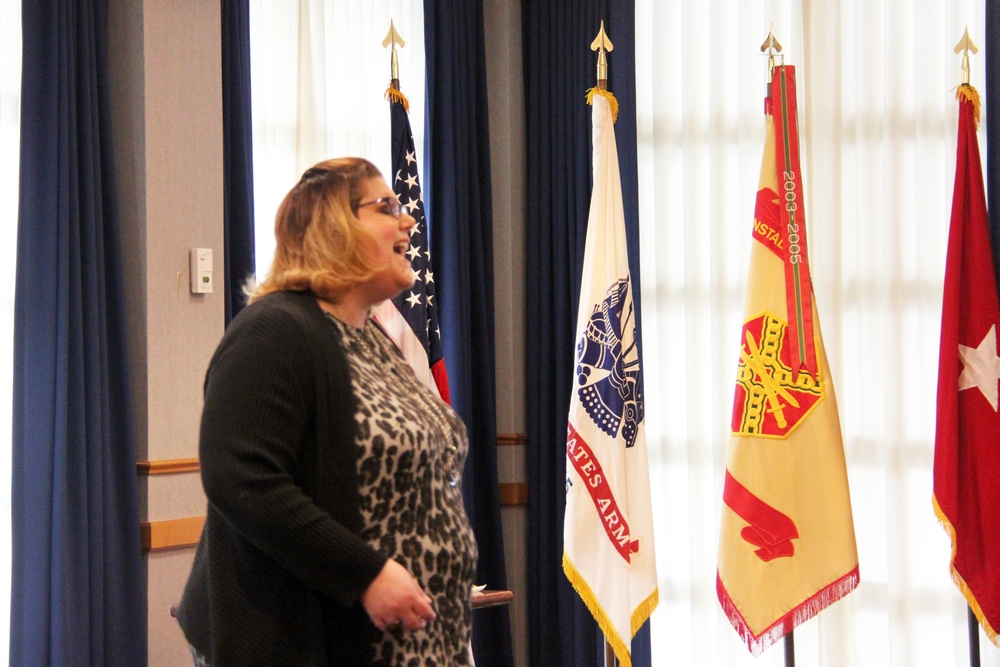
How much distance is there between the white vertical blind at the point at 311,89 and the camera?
129 inches

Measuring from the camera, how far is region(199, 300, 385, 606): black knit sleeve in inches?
51.5

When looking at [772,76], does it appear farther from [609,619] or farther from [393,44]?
[609,619]

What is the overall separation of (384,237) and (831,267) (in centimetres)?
238

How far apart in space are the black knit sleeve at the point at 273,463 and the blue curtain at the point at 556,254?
2.44 m

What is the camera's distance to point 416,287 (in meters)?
3.17

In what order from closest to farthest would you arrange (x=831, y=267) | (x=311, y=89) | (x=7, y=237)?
1. (x=7, y=237)
2. (x=311, y=89)
3. (x=831, y=267)

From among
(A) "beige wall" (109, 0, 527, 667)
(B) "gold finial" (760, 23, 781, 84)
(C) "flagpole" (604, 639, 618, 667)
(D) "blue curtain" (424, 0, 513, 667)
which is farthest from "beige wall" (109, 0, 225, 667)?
(B) "gold finial" (760, 23, 781, 84)

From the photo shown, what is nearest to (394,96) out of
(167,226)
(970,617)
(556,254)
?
(167,226)

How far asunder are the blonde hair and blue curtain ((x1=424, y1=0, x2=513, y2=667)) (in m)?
2.03

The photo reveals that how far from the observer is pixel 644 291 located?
3736mm

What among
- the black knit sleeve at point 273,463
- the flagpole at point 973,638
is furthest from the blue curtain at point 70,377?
the flagpole at point 973,638

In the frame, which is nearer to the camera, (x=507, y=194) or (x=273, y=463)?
(x=273, y=463)

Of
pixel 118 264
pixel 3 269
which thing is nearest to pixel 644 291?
pixel 118 264

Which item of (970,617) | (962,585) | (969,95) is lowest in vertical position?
(970,617)
